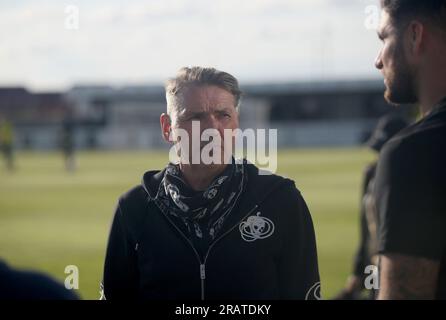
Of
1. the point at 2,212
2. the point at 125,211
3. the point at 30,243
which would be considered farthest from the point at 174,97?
the point at 2,212

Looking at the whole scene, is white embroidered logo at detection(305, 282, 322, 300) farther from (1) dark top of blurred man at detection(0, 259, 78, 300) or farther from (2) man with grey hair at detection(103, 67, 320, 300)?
(1) dark top of blurred man at detection(0, 259, 78, 300)

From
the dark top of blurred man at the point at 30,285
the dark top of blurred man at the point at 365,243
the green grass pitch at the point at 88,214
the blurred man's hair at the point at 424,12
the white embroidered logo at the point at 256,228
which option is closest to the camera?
the dark top of blurred man at the point at 30,285

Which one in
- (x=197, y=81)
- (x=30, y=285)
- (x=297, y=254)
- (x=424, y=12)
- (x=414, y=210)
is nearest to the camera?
(x=30, y=285)

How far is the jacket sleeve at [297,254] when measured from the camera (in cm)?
242

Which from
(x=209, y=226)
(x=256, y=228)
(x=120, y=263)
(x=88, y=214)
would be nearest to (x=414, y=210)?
(x=256, y=228)

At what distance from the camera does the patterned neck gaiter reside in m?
2.46

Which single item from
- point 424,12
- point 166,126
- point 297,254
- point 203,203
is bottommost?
point 297,254

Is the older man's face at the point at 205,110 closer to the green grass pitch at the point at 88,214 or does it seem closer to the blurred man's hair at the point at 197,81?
the blurred man's hair at the point at 197,81

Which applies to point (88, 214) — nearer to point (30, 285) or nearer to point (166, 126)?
point (166, 126)

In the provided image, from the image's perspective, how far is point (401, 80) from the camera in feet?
6.80

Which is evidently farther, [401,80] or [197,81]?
[197,81]

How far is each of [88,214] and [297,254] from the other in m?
10.4

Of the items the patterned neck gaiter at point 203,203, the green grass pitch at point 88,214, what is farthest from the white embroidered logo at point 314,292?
the green grass pitch at point 88,214

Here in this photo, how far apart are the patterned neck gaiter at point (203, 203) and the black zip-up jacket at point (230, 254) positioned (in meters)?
0.02
